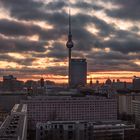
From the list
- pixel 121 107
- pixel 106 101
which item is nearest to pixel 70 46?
pixel 121 107

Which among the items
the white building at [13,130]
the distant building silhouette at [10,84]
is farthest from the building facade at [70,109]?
the distant building silhouette at [10,84]

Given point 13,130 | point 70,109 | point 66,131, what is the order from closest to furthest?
point 13,130 → point 66,131 → point 70,109

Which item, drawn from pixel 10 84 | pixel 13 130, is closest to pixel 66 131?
pixel 13 130

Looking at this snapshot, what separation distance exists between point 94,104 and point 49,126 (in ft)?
54.7

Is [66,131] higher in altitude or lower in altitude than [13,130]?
lower

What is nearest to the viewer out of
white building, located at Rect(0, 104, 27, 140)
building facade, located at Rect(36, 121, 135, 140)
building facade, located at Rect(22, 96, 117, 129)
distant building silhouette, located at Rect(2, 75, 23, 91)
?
white building, located at Rect(0, 104, 27, 140)

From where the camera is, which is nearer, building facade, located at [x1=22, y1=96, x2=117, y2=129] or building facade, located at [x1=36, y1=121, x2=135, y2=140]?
building facade, located at [x1=36, y1=121, x2=135, y2=140]

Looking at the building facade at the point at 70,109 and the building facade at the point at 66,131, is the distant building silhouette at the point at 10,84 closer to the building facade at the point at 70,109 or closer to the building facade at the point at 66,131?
the building facade at the point at 70,109

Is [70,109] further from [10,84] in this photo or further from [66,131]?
[10,84]

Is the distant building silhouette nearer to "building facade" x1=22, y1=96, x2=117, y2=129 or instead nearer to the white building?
"building facade" x1=22, y1=96, x2=117, y2=129

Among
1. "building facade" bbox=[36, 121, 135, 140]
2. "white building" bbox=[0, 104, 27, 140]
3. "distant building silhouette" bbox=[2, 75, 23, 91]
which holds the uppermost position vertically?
"distant building silhouette" bbox=[2, 75, 23, 91]

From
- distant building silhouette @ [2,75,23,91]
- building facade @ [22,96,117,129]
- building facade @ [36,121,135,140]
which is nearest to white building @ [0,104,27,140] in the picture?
building facade @ [36,121,135,140]

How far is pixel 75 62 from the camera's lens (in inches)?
4031

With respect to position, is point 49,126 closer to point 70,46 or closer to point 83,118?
point 83,118
